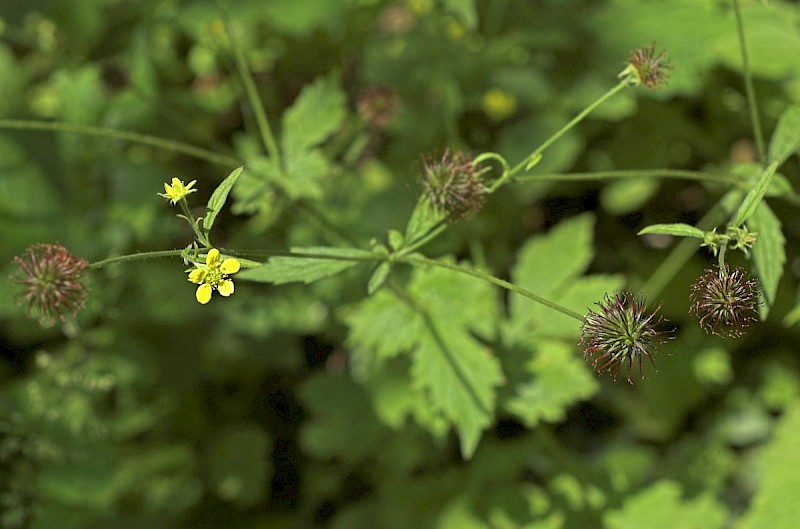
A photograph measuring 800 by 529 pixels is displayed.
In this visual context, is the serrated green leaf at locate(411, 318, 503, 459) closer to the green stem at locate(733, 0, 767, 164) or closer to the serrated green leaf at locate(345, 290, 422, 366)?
the serrated green leaf at locate(345, 290, 422, 366)

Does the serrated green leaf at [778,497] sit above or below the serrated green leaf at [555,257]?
below

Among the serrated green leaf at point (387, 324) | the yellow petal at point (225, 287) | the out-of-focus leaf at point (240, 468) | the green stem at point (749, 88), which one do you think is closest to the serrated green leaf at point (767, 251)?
the green stem at point (749, 88)

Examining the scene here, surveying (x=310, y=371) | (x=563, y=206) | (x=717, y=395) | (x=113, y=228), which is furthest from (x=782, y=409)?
(x=113, y=228)

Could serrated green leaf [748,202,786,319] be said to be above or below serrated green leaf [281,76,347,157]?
below

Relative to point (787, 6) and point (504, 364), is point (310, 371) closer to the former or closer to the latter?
point (504, 364)

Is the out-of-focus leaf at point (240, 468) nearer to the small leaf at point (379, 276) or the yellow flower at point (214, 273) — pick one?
the small leaf at point (379, 276)

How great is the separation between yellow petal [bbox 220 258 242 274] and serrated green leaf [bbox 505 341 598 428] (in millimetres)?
1149

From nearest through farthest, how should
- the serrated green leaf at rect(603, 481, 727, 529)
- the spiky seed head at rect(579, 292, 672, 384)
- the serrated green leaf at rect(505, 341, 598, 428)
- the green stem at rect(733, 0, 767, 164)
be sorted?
the spiky seed head at rect(579, 292, 672, 384) < the green stem at rect(733, 0, 767, 164) < the serrated green leaf at rect(505, 341, 598, 428) < the serrated green leaf at rect(603, 481, 727, 529)

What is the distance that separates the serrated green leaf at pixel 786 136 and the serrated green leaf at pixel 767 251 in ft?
0.49

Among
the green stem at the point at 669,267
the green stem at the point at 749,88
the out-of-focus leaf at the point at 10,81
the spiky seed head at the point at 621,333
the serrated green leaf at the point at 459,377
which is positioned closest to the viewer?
the spiky seed head at the point at 621,333

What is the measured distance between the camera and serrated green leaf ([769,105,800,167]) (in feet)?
6.03

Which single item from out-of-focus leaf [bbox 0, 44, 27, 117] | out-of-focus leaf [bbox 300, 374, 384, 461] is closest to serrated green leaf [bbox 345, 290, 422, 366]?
out-of-focus leaf [bbox 300, 374, 384, 461]

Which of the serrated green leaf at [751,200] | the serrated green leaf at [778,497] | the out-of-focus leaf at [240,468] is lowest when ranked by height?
the serrated green leaf at [778,497]

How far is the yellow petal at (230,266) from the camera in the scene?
1.42m
